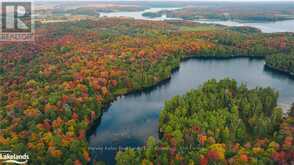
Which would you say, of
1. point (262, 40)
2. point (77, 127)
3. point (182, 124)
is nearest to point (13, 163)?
point (77, 127)

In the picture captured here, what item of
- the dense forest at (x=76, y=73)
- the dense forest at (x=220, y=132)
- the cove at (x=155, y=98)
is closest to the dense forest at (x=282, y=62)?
the cove at (x=155, y=98)

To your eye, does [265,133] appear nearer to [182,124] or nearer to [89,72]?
[182,124]

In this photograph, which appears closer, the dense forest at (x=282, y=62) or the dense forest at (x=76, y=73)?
the dense forest at (x=76, y=73)

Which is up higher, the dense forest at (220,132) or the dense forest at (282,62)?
the dense forest at (282,62)

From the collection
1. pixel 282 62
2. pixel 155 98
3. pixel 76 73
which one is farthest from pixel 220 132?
pixel 282 62

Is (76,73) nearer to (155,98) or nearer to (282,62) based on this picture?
(155,98)

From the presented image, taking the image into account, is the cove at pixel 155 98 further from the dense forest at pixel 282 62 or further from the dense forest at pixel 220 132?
the dense forest at pixel 220 132

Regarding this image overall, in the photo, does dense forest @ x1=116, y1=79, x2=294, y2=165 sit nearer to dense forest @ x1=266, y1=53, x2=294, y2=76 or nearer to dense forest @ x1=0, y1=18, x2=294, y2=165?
dense forest @ x1=0, y1=18, x2=294, y2=165
